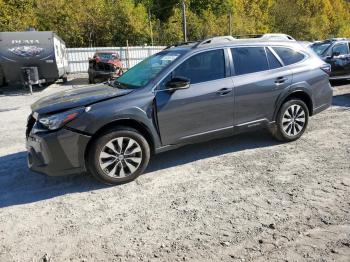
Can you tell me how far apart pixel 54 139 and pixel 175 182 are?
158 centimetres

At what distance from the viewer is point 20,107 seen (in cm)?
1173

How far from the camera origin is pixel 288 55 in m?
5.93

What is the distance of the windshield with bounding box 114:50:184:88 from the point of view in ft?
16.4

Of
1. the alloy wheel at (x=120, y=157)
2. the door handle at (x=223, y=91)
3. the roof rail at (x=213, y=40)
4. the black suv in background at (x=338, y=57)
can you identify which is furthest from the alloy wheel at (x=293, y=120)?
the black suv in background at (x=338, y=57)

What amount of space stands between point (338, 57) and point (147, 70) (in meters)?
9.28

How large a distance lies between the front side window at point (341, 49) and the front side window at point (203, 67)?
348 inches

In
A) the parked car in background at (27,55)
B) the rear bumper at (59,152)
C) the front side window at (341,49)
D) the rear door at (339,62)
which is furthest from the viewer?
the parked car in background at (27,55)

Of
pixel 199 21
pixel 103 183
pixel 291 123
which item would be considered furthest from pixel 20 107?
pixel 199 21

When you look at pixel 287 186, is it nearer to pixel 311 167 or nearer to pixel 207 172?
pixel 311 167

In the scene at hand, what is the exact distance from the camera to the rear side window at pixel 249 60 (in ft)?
17.7

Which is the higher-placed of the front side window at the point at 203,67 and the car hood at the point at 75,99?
the front side window at the point at 203,67

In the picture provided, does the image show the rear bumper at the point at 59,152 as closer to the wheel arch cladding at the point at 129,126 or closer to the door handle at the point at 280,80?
the wheel arch cladding at the point at 129,126

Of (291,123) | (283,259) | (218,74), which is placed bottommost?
(283,259)

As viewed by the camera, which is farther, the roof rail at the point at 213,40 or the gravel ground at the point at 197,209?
the roof rail at the point at 213,40
